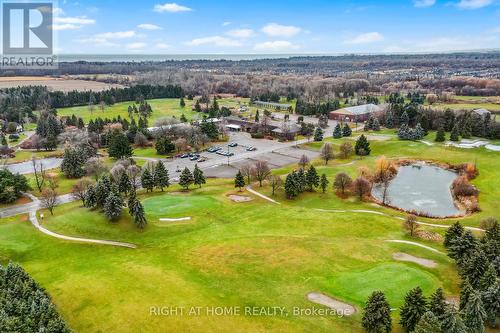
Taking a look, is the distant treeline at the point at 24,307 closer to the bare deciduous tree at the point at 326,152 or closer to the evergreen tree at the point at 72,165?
the evergreen tree at the point at 72,165

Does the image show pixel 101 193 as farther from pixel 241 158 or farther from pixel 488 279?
pixel 488 279

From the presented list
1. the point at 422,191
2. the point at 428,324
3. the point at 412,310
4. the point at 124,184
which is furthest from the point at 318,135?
the point at 428,324

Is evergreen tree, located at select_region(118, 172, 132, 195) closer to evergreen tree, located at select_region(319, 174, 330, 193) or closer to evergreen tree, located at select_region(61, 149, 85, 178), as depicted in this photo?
evergreen tree, located at select_region(61, 149, 85, 178)

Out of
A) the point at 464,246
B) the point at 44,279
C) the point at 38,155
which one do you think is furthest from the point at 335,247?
the point at 38,155

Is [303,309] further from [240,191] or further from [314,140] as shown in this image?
[314,140]

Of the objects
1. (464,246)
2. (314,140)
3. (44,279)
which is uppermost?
(314,140)
